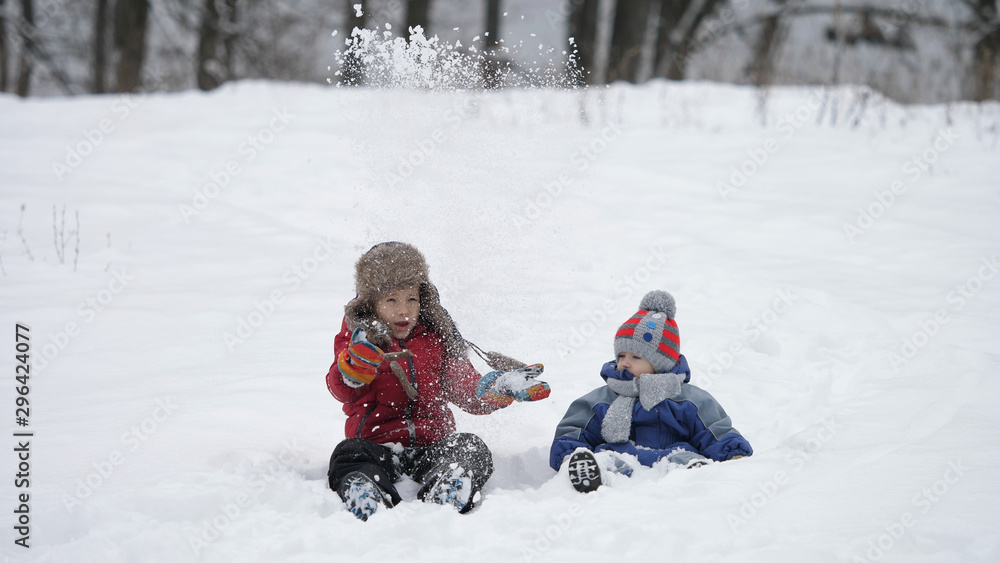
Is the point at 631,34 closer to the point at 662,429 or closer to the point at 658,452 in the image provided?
the point at 662,429

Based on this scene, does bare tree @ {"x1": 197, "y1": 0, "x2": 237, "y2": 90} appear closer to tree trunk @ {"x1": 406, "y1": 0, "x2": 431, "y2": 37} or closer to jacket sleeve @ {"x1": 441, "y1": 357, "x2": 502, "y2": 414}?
tree trunk @ {"x1": 406, "y1": 0, "x2": 431, "y2": 37}

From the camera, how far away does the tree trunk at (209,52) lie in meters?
14.2

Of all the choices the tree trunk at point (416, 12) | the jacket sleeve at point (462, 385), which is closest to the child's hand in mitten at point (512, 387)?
the jacket sleeve at point (462, 385)

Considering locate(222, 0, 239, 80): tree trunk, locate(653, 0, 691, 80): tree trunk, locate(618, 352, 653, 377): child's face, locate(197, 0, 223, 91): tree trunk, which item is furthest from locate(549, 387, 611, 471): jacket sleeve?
→ locate(222, 0, 239, 80): tree trunk

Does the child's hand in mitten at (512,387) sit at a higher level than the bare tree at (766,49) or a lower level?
lower

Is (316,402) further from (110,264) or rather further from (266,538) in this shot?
(110,264)

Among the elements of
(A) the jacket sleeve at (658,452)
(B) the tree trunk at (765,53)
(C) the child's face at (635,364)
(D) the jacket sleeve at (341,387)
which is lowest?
(A) the jacket sleeve at (658,452)

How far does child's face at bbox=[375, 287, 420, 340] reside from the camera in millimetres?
3113

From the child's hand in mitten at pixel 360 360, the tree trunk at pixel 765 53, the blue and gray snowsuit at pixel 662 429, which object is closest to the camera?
the child's hand in mitten at pixel 360 360

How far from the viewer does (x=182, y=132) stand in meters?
8.52

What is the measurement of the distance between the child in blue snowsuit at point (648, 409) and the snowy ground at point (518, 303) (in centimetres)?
24

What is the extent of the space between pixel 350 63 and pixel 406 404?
1.64m

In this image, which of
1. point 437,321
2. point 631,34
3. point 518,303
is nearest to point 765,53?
point 631,34

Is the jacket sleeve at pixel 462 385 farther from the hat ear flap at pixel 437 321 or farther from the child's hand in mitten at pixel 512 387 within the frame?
the child's hand in mitten at pixel 512 387
